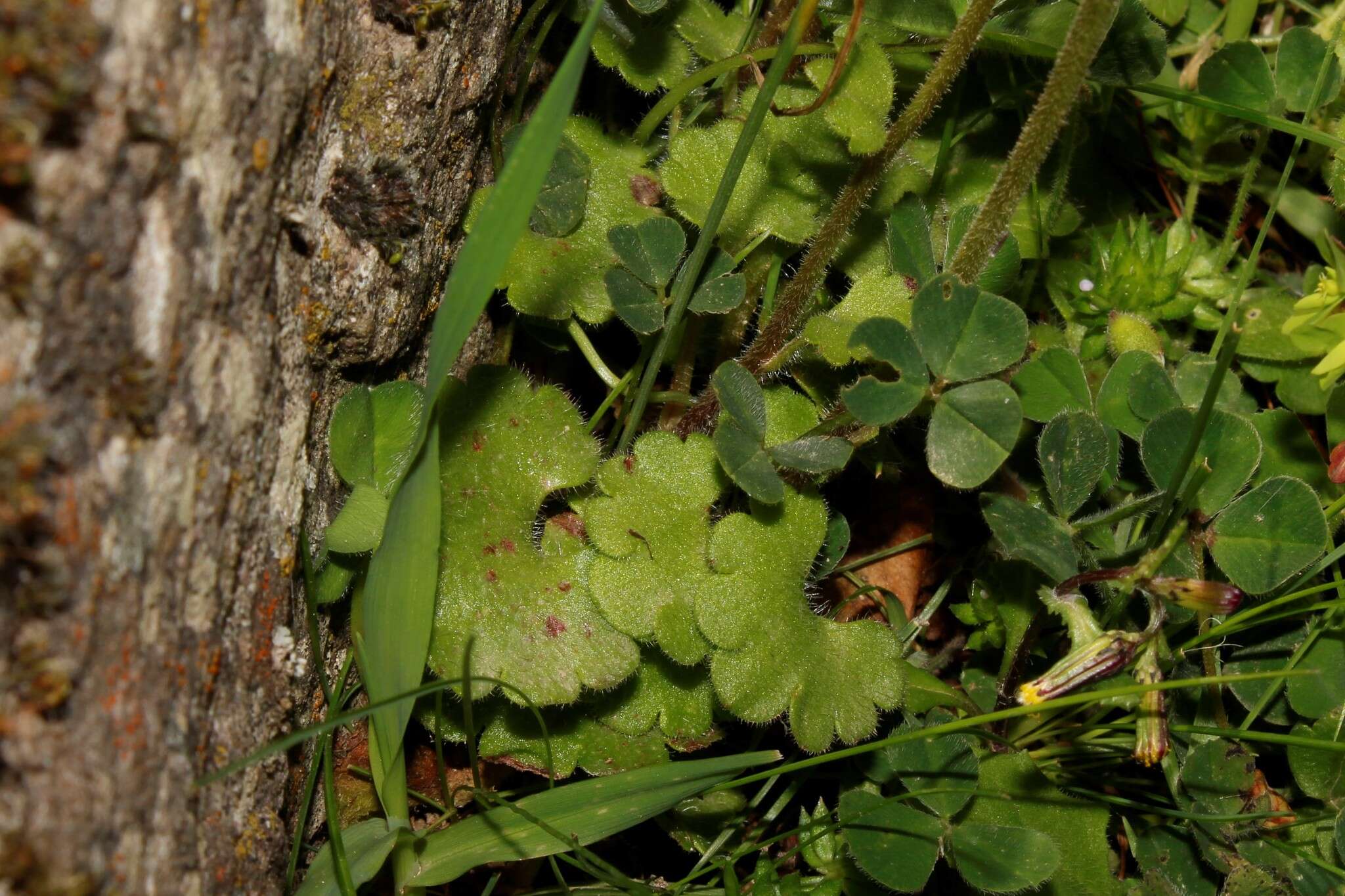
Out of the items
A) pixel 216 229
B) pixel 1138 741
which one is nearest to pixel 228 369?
pixel 216 229

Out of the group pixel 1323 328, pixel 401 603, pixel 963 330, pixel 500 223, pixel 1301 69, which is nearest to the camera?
pixel 500 223

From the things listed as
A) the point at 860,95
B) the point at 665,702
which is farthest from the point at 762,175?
the point at 665,702

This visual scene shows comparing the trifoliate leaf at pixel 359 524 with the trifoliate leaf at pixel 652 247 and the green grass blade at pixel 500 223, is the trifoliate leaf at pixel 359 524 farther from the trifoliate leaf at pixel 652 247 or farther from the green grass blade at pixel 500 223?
the trifoliate leaf at pixel 652 247

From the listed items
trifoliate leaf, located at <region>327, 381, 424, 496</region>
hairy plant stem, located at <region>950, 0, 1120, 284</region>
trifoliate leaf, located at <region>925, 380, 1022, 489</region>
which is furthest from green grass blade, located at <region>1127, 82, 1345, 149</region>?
trifoliate leaf, located at <region>327, 381, 424, 496</region>

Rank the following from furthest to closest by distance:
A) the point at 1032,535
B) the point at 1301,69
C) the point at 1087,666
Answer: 1. the point at 1301,69
2. the point at 1032,535
3. the point at 1087,666

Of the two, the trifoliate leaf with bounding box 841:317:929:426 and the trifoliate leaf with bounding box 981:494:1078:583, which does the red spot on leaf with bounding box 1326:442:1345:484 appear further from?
the trifoliate leaf with bounding box 841:317:929:426

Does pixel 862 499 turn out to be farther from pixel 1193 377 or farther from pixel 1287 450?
pixel 1287 450

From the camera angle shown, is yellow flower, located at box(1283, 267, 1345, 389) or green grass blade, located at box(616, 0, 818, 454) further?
yellow flower, located at box(1283, 267, 1345, 389)
